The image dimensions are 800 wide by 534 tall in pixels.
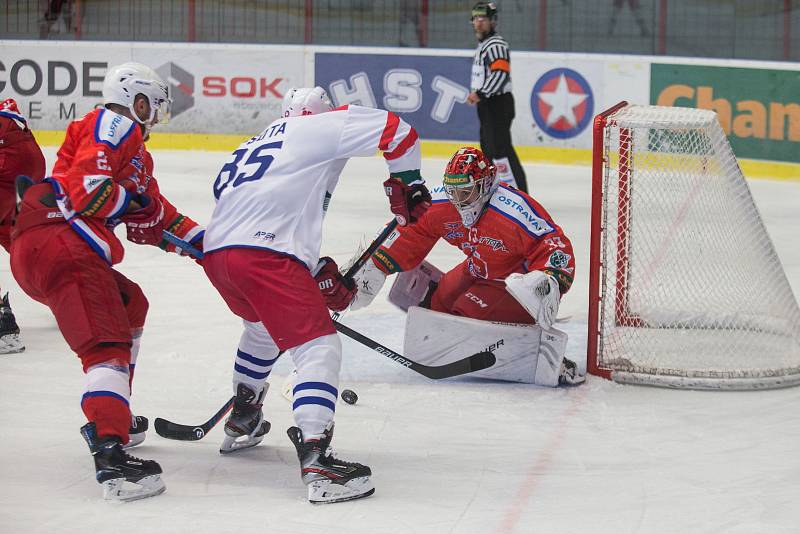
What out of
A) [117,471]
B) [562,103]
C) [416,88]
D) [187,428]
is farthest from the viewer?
[416,88]

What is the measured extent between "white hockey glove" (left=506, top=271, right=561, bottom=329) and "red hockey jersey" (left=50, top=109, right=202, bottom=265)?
1220 mm

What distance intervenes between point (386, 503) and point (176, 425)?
0.77m

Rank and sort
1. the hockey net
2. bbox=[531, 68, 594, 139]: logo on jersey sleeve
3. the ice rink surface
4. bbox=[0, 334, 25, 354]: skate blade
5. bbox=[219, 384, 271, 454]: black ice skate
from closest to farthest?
the ice rink surface < bbox=[219, 384, 271, 454]: black ice skate < the hockey net < bbox=[0, 334, 25, 354]: skate blade < bbox=[531, 68, 594, 139]: logo on jersey sleeve

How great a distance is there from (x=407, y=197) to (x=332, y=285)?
0.99 ft

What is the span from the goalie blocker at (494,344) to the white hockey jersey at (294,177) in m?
1.01

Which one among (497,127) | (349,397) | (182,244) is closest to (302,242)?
(182,244)

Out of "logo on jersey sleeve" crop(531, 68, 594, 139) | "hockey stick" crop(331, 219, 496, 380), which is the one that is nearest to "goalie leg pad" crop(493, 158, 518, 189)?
"logo on jersey sleeve" crop(531, 68, 594, 139)

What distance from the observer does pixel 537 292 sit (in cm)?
394

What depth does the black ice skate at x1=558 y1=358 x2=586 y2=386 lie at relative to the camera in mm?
4141

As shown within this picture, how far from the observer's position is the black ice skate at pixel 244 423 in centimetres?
342

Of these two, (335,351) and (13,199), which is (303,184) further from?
(13,199)

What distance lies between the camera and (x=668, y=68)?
387 inches

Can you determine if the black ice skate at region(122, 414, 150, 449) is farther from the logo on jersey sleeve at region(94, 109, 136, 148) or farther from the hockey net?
the hockey net

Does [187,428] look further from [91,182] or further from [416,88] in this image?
[416,88]
